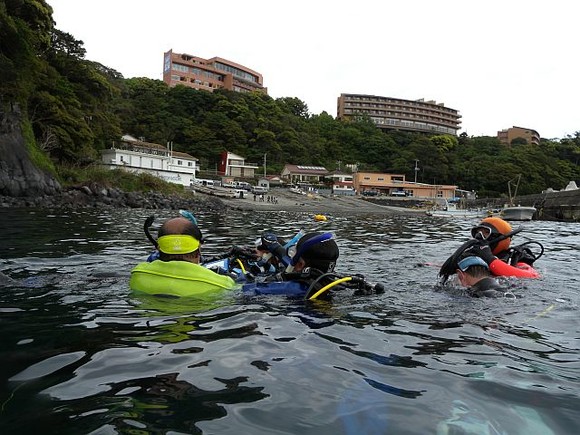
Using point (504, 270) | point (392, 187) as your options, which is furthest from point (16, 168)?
point (392, 187)

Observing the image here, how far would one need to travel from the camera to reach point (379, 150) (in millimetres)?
95688

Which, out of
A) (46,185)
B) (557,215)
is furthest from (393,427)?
(557,215)

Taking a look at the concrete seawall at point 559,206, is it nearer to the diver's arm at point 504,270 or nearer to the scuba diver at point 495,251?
the scuba diver at point 495,251

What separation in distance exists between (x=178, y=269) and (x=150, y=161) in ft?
176

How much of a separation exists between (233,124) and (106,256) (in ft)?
238

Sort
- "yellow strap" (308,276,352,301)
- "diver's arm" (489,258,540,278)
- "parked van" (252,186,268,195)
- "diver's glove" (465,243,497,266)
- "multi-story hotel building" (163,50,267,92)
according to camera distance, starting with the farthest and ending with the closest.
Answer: "multi-story hotel building" (163,50,267,92) < "parked van" (252,186,268,195) < "diver's arm" (489,258,540,278) < "diver's glove" (465,243,497,266) < "yellow strap" (308,276,352,301)

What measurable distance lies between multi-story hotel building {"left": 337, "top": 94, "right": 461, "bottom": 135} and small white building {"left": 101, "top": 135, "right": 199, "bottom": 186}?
223ft

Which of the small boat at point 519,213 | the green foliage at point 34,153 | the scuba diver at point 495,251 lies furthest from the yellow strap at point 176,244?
the small boat at point 519,213

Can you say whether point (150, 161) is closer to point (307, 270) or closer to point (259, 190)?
point (259, 190)

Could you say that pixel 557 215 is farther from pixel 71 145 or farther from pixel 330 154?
pixel 330 154

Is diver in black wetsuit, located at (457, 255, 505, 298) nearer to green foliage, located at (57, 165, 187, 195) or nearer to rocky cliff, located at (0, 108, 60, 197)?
rocky cliff, located at (0, 108, 60, 197)

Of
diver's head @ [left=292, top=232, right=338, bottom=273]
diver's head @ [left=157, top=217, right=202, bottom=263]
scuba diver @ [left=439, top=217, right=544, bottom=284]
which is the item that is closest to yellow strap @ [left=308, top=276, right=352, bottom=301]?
diver's head @ [left=292, top=232, right=338, bottom=273]

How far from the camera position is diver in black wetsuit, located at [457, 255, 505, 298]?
16.7 ft

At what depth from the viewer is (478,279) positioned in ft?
17.1
